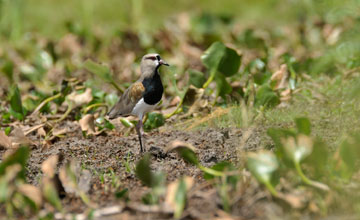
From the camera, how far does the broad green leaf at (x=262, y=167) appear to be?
79.0 inches

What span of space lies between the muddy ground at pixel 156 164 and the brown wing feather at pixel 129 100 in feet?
0.55

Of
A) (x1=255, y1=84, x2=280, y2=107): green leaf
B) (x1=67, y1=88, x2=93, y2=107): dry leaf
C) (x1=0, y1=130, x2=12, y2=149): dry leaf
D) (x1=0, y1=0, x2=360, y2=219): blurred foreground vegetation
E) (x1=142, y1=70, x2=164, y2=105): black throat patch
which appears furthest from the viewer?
(x1=67, y1=88, x2=93, y2=107): dry leaf

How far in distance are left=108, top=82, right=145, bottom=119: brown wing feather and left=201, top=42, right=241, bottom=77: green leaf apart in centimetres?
58

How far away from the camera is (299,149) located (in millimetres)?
2090

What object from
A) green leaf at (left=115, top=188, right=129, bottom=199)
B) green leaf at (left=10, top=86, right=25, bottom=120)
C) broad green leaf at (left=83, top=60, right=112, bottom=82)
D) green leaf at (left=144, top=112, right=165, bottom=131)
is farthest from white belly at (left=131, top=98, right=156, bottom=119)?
green leaf at (left=115, top=188, right=129, bottom=199)

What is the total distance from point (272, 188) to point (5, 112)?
268 centimetres

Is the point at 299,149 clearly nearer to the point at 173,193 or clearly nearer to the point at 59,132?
the point at 173,193

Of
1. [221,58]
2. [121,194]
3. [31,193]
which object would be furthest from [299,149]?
[221,58]

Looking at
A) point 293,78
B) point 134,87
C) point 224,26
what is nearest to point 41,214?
point 134,87

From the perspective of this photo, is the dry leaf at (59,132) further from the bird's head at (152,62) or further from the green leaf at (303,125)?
the green leaf at (303,125)

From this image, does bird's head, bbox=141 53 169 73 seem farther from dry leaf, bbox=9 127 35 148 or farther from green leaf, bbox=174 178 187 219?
green leaf, bbox=174 178 187 219

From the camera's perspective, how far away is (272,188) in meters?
1.98

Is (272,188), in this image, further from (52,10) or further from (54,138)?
(52,10)

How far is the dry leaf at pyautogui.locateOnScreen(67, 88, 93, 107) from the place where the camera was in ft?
12.9
